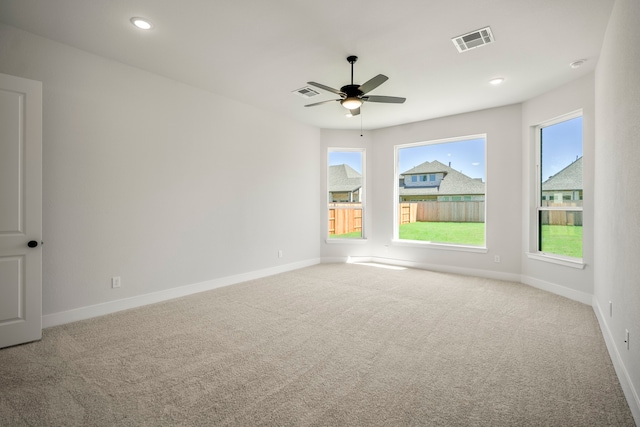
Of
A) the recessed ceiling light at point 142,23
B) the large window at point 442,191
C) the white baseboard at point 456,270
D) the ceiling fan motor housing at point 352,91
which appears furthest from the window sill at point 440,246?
the recessed ceiling light at point 142,23

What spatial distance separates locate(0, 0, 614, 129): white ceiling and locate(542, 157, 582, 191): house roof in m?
1.16

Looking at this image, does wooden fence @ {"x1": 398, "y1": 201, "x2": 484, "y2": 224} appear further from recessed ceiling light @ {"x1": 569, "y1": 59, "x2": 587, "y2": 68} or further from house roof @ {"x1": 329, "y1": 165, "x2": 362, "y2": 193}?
recessed ceiling light @ {"x1": 569, "y1": 59, "x2": 587, "y2": 68}

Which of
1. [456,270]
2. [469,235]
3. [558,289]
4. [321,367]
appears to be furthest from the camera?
[469,235]

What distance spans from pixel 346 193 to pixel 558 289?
406cm

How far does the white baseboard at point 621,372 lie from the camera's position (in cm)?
182

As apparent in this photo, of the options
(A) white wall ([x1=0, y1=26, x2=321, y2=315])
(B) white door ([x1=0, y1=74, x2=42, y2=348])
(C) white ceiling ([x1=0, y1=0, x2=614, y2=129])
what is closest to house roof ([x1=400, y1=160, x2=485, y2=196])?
(C) white ceiling ([x1=0, y1=0, x2=614, y2=129])

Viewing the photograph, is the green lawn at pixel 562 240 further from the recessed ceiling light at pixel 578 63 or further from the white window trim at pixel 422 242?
the recessed ceiling light at pixel 578 63

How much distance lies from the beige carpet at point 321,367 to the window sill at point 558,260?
49 centimetres

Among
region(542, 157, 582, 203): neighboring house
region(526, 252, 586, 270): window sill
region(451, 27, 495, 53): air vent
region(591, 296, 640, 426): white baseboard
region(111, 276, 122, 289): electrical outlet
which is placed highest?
region(451, 27, 495, 53): air vent

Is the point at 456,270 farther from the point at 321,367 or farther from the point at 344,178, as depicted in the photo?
the point at 321,367

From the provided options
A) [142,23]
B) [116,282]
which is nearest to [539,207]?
[142,23]

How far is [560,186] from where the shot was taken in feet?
14.8

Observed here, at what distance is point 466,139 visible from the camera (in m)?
5.77

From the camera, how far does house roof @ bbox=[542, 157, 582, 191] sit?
421 centimetres
